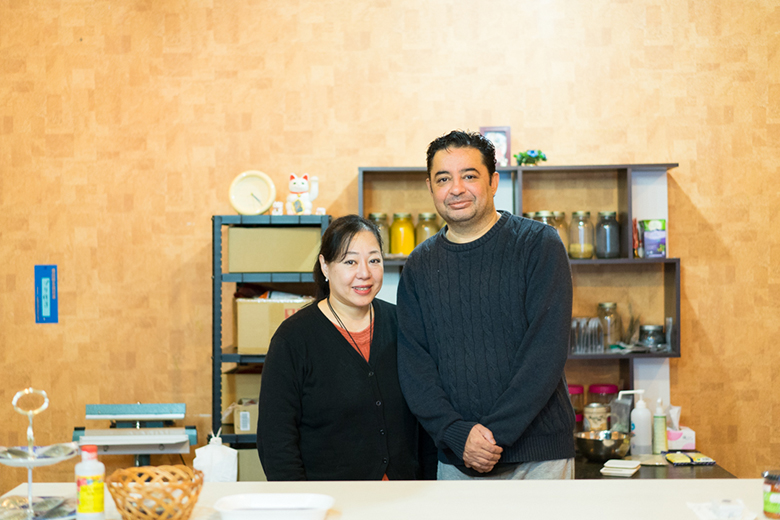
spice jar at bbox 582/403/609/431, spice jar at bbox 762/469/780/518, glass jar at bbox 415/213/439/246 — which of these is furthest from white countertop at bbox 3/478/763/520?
glass jar at bbox 415/213/439/246

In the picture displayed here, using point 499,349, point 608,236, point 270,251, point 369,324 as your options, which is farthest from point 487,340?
point 608,236

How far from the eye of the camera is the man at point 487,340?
6.03 feet

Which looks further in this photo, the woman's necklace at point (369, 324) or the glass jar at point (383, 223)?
the glass jar at point (383, 223)

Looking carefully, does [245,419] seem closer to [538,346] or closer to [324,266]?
Answer: [324,266]

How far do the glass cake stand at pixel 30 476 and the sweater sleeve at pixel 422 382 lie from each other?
0.87 metres

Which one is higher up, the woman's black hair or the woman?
A: the woman's black hair

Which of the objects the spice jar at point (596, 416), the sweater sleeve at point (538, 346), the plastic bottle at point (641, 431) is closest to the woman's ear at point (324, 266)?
the sweater sleeve at point (538, 346)

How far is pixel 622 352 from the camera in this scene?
10.2 ft

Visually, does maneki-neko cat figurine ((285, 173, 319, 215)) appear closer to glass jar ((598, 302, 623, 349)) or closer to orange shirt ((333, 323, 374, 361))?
orange shirt ((333, 323, 374, 361))

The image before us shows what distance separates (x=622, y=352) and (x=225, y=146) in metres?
2.07

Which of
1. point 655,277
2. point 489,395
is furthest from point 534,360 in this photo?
point 655,277

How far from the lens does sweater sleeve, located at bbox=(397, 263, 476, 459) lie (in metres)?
1.84

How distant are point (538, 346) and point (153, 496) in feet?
3.38

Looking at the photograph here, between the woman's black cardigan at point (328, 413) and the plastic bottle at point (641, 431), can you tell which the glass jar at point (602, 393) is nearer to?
the plastic bottle at point (641, 431)
